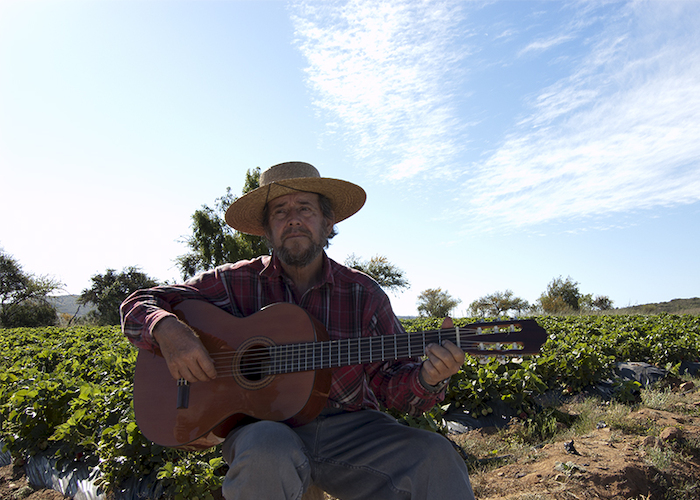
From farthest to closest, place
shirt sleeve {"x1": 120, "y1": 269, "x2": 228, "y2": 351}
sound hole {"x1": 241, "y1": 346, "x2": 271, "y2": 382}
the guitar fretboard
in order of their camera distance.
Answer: shirt sleeve {"x1": 120, "y1": 269, "x2": 228, "y2": 351}, sound hole {"x1": 241, "y1": 346, "x2": 271, "y2": 382}, the guitar fretboard

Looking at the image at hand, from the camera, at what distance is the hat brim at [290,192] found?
3055 millimetres

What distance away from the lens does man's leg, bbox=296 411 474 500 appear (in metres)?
1.93

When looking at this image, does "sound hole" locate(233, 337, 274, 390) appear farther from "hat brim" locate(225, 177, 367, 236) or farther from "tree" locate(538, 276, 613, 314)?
"tree" locate(538, 276, 613, 314)

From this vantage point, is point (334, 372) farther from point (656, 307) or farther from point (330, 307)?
point (656, 307)

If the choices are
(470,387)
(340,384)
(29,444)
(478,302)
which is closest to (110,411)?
(29,444)

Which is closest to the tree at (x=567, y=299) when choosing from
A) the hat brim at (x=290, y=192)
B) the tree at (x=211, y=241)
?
the tree at (x=211, y=241)

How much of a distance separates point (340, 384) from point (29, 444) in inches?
146

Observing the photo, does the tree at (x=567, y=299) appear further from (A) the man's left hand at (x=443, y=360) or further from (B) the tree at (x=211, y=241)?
(A) the man's left hand at (x=443, y=360)

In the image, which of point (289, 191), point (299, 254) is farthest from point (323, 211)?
point (299, 254)

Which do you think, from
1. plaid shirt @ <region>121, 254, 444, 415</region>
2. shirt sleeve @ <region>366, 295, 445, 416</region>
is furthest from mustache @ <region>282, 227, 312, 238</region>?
shirt sleeve @ <region>366, 295, 445, 416</region>

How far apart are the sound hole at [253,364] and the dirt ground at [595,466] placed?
2.08 meters

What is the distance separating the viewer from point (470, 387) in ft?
17.1

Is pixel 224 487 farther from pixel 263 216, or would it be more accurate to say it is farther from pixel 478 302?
pixel 478 302

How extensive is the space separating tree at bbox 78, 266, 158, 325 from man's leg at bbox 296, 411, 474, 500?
4036cm
